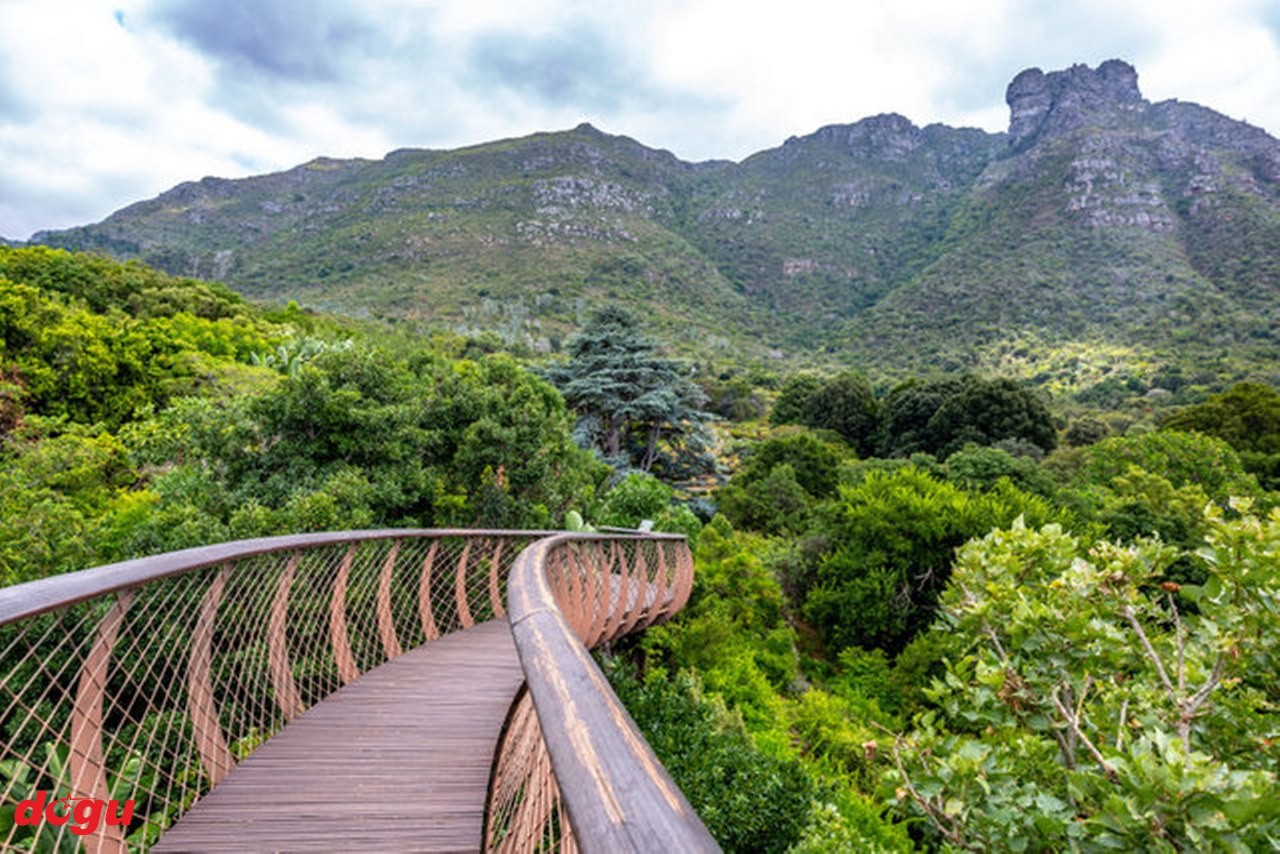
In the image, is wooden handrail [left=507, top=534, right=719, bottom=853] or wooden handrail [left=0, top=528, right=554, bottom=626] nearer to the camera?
wooden handrail [left=507, top=534, right=719, bottom=853]

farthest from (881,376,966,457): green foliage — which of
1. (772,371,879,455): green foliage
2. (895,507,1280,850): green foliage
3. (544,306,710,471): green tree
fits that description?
(895,507,1280,850): green foliage

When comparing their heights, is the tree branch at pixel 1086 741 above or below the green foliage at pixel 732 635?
above

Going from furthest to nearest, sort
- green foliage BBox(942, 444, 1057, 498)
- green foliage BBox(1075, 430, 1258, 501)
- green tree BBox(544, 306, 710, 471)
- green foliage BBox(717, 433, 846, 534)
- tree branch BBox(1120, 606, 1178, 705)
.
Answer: green foliage BBox(1075, 430, 1258, 501), green foliage BBox(717, 433, 846, 534), green tree BBox(544, 306, 710, 471), green foliage BBox(942, 444, 1057, 498), tree branch BBox(1120, 606, 1178, 705)

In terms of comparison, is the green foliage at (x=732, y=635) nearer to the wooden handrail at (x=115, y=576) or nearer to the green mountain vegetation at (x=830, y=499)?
the green mountain vegetation at (x=830, y=499)

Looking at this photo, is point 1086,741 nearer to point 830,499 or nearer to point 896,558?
point 896,558

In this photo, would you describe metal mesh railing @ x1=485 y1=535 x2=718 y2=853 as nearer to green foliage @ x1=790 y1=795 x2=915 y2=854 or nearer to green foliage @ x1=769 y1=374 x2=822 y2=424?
green foliage @ x1=790 y1=795 x2=915 y2=854

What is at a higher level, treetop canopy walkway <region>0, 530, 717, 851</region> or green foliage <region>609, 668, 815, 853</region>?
treetop canopy walkway <region>0, 530, 717, 851</region>

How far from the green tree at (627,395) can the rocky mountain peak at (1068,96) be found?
13779 centimetres

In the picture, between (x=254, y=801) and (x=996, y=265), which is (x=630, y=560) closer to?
(x=254, y=801)

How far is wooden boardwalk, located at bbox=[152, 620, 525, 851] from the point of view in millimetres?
2148

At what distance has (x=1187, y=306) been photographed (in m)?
66.1

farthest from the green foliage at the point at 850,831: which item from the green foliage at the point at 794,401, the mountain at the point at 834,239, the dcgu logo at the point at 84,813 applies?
the mountain at the point at 834,239

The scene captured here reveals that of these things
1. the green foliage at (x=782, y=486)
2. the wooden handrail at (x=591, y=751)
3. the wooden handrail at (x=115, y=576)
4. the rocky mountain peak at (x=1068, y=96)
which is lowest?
the green foliage at (x=782, y=486)

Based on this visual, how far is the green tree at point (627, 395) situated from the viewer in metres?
19.3
